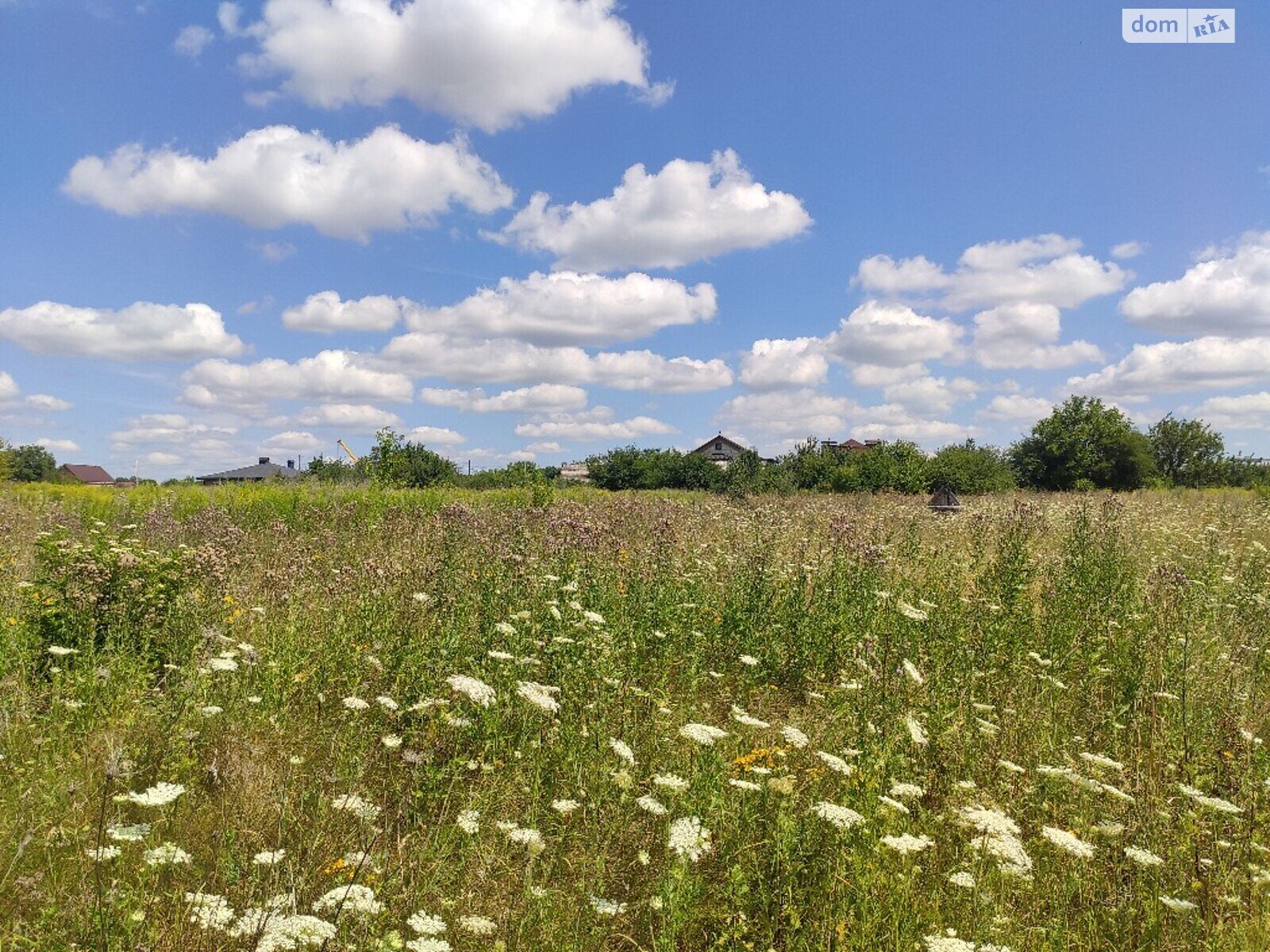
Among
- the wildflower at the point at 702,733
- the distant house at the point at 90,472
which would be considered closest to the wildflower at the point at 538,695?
the wildflower at the point at 702,733

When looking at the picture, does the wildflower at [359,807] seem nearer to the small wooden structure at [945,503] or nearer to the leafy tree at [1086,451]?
the small wooden structure at [945,503]

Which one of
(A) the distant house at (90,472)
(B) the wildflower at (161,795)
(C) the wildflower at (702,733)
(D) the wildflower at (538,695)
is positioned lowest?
(C) the wildflower at (702,733)

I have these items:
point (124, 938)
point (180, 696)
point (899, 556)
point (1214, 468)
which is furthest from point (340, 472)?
point (1214, 468)

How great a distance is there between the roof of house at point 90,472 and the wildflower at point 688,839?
106 meters

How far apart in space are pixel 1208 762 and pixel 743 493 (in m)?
16.1

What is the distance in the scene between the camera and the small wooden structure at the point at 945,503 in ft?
50.3

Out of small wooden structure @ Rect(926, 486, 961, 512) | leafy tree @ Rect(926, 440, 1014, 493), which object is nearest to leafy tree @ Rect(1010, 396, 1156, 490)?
leafy tree @ Rect(926, 440, 1014, 493)

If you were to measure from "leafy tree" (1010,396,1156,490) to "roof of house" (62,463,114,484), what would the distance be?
101572 mm

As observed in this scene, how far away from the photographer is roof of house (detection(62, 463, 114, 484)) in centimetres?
8675

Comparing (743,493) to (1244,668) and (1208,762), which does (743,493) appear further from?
(1208,762)

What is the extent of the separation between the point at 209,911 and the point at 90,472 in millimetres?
114036

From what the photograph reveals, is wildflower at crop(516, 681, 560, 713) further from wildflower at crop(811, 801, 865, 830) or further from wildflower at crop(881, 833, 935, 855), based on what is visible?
wildflower at crop(881, 833, 935, 855)

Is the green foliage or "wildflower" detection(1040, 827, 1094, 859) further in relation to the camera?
the green foliage

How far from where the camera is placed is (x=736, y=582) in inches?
253
